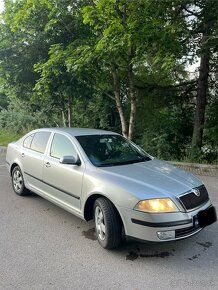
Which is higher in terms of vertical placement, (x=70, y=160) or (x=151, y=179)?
(x=70, y=160)

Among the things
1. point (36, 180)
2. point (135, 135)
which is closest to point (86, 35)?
point (135, 135)

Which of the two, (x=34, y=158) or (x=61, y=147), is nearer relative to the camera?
(x=61, y=147)

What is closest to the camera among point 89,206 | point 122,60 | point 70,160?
point 89,206

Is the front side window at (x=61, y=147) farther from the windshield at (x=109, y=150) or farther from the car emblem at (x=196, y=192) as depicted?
the car emblem at (x=196, y=192)

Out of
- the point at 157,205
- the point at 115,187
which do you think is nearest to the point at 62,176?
the point at 115,187

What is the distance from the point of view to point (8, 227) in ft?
13.1

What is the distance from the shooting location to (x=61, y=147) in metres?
4.36

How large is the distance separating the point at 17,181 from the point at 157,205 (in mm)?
3425

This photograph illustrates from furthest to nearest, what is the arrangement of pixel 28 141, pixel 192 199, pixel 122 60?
pixel 122 60 < pixel 28 141 < pixel 192 199

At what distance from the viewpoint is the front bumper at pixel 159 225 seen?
2.96 m

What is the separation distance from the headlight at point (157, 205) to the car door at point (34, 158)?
2153mm

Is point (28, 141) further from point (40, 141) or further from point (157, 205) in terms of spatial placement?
point (157, 205)

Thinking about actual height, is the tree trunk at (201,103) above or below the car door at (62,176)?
above

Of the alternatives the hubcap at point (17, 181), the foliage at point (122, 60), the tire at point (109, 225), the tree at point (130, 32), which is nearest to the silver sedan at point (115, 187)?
the tire at point (109, 225)
